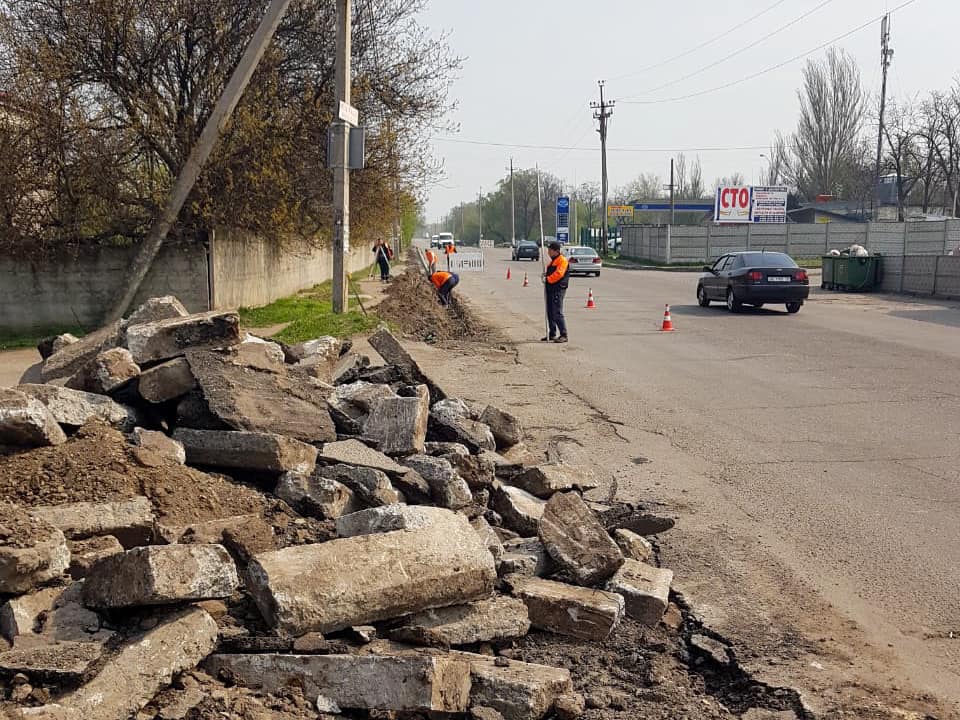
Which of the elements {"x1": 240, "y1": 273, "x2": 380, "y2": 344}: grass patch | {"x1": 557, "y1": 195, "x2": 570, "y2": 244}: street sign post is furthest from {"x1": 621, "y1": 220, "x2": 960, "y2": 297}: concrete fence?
{"x1": 240, "y1": 273, "x2": 380, "y2": 344}: grass patch

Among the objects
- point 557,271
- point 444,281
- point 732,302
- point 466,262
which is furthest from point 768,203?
point 557,271

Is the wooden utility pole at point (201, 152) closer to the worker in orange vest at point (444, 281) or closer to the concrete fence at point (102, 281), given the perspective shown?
the concrete fence at point (102, 281)

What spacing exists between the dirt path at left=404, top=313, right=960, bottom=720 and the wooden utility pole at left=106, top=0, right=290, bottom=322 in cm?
764

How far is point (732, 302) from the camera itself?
2188cm

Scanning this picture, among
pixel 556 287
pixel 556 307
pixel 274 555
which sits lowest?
pixel 274 555

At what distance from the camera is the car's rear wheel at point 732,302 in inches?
855

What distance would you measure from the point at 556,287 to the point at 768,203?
45450mm

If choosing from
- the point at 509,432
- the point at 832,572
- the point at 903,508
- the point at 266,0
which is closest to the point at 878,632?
the point at 832,572

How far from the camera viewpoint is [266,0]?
1761 centimetres

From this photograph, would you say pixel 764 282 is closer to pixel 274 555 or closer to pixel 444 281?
pixel 444 281

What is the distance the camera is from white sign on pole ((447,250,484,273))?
39.4m

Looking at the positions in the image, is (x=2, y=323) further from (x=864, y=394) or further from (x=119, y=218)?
(x=864, y=394)

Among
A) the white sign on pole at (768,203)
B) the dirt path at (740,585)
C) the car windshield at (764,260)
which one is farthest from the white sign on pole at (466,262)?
the dirt path at (740,585)

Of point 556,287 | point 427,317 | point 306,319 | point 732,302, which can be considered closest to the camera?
point 556,287
